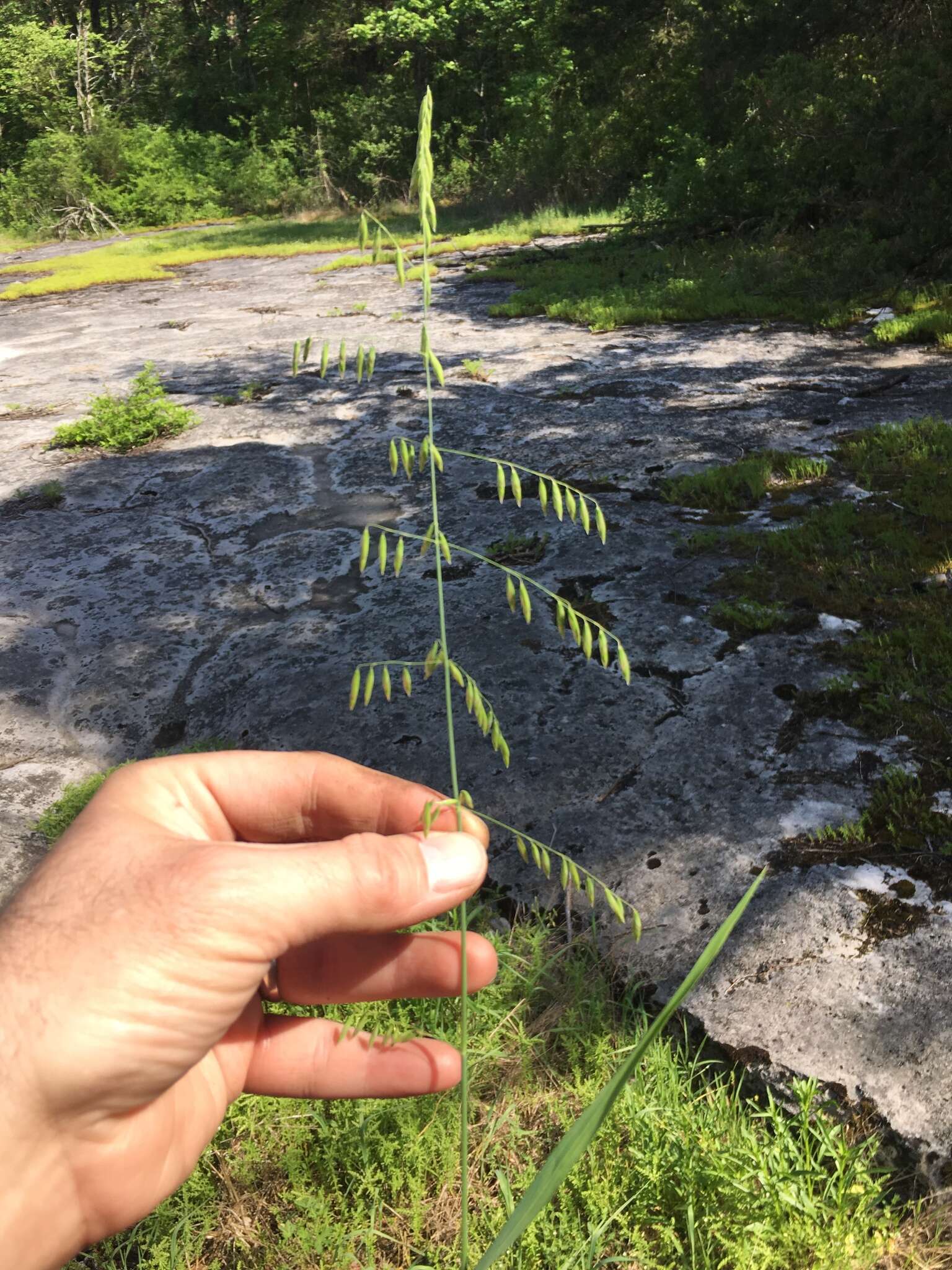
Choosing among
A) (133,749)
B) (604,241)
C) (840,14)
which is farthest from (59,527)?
(604,241)

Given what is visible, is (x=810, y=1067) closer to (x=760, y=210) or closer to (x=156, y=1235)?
(x=156, y=1235)

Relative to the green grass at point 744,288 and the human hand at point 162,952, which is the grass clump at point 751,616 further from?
the green grass at point 744,288

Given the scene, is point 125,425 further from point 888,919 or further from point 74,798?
point 888,919

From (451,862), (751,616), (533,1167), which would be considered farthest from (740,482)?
(451,862)

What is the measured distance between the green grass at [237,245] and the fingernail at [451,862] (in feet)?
37.8

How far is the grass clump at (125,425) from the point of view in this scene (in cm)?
543

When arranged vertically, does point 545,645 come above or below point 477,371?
below

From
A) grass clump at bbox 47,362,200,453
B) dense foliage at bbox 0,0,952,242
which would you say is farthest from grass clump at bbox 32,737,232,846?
dense foliage at bbox 0,0,952,242

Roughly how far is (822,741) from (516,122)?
23.0 m

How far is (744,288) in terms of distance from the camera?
8.20m

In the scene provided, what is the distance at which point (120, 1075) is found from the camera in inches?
44.3

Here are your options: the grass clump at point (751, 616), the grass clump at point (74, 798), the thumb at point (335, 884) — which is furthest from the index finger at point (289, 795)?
the grass clump at point (751, 616)

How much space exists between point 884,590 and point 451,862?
2.43 m

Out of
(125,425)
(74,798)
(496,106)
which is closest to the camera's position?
(74,798)
